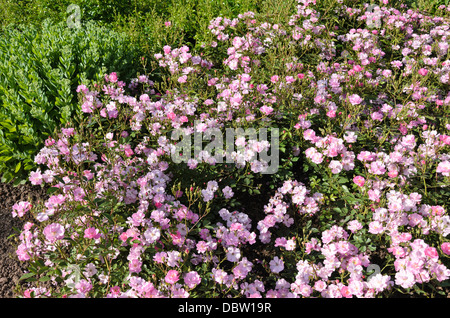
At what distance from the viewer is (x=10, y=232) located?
309cm

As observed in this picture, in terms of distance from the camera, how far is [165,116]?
3.28 m

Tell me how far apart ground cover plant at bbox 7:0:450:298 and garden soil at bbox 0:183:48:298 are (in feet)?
0.86

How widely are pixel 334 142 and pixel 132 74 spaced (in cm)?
226

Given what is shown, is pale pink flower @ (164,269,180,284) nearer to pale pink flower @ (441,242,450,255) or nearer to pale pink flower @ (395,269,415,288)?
pale pink flower @ (395,269,415,288)

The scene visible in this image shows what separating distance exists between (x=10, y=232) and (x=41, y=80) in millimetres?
1320

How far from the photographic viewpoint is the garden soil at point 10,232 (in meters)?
2.77

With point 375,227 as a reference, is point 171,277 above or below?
above

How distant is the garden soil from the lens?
277cm

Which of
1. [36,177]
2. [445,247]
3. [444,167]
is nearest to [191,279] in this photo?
[36,177]

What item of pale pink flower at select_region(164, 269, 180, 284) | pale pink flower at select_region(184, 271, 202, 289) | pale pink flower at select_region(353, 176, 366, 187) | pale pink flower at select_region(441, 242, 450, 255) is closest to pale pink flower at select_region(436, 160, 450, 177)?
pale pink flower at select_region(353, 176, 366, 187)

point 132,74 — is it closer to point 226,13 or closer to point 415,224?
point 226,13

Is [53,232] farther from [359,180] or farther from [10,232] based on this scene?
[359,180]

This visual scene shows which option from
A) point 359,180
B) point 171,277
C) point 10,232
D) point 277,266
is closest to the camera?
point 171,277
